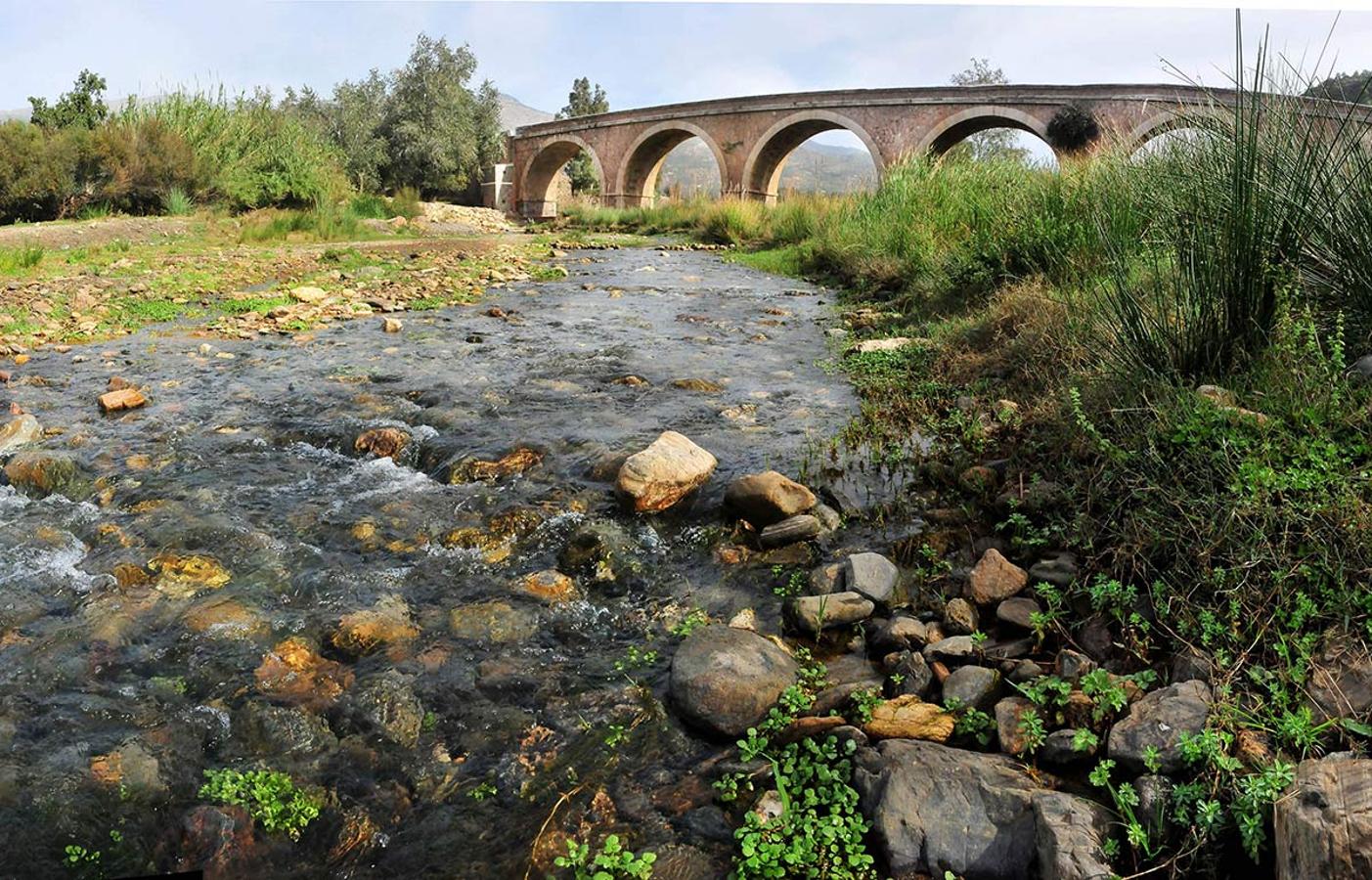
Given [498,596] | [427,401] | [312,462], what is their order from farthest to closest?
[427,401] → [312,462] → [498,596]

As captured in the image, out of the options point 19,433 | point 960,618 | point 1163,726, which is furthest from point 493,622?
point 19,433

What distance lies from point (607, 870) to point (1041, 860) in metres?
0.99

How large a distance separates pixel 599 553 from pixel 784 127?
3013 centimetres

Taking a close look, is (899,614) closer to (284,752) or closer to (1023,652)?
(1023,652)

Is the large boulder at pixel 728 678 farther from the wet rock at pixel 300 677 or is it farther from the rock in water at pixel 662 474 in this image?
the rock in water at pixel 662 474

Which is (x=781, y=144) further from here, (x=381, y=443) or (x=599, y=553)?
(x=599, y=553)

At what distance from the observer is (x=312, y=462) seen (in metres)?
4.61

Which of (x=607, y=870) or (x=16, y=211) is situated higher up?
(x=16, y=211)

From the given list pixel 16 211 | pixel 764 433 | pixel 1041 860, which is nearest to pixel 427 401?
pixel 764 433

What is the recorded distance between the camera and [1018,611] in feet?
9.17

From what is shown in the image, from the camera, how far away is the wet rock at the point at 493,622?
299 cm

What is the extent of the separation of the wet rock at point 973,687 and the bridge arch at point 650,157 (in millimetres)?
32456

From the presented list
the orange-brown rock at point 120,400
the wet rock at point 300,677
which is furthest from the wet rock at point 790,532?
the orange-brown rock at point 120,400

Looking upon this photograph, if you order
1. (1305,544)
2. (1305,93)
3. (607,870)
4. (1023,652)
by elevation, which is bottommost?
(607,870)
